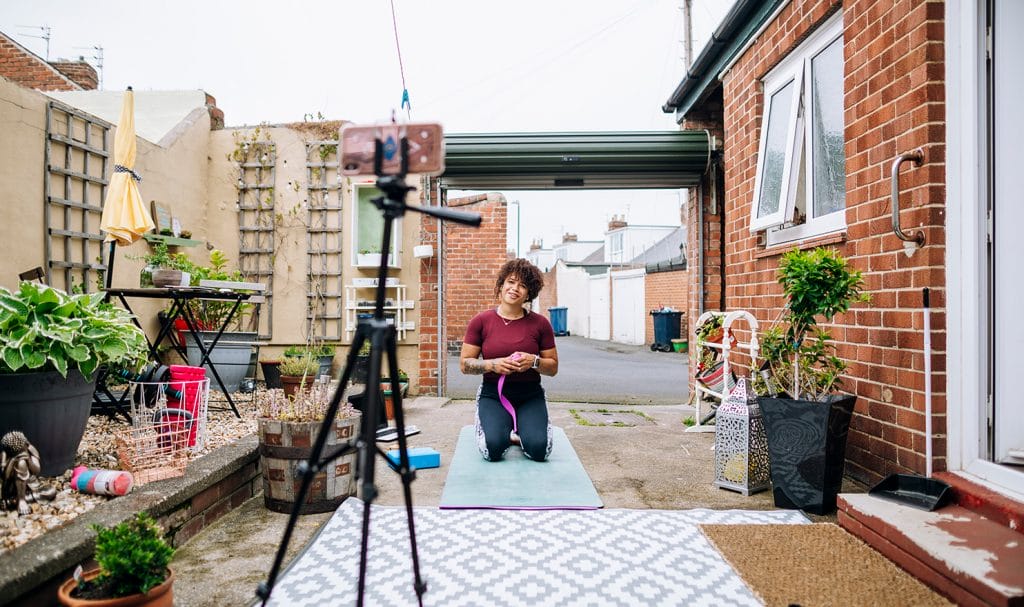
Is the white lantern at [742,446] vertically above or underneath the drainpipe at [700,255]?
underneath

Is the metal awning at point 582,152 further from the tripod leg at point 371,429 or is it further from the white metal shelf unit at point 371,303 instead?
the tripod leg at point 371,429

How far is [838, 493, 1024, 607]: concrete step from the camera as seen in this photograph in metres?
1.82

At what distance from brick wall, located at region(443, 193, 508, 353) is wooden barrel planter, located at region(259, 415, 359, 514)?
753cm

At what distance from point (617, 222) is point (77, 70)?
26.7 m

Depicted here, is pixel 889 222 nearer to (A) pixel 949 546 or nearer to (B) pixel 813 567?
(A) pixel 949 546

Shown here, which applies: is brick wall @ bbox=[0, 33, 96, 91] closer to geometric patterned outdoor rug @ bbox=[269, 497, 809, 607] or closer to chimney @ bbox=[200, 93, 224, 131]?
chimney @ bbox=[200, 93, 224, 131]

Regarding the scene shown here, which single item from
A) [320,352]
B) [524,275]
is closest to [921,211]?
[524,275]

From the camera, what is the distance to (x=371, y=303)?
22.2ft

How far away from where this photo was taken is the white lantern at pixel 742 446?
124 inches

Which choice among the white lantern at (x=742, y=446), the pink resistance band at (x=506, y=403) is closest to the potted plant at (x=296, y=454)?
the pink resistance band at (x=506, y=403)

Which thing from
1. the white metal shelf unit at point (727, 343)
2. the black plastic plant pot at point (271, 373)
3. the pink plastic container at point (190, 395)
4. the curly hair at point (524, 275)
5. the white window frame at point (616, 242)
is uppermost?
the white window frame at point (616, 242)

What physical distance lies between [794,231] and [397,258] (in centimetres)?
403

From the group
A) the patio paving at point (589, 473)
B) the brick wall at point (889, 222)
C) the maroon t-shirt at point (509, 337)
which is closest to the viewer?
the patio paving at point (589, 473)

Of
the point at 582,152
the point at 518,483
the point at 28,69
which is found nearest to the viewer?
the point at 518,483
